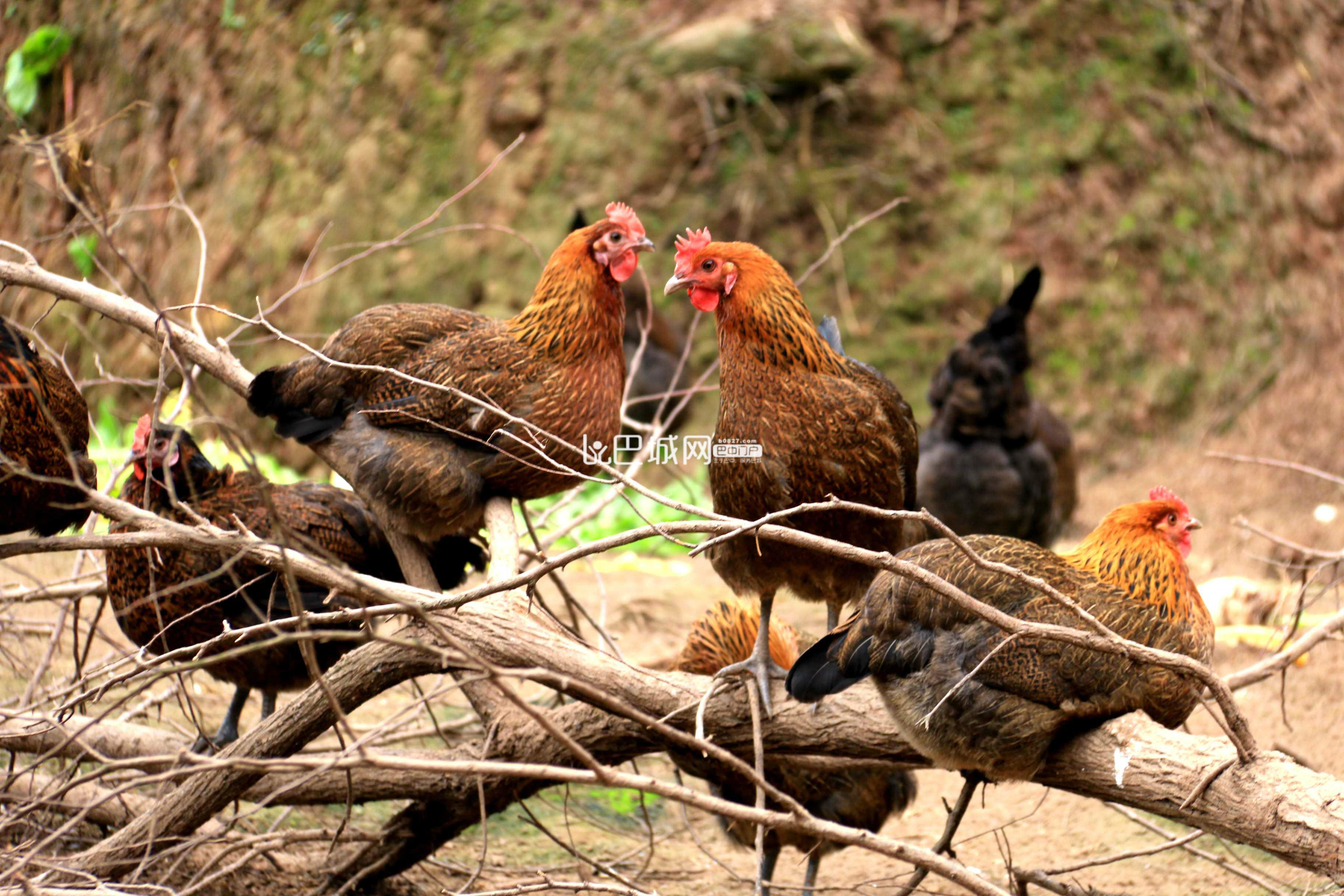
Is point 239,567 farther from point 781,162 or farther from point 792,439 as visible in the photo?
point 781,162

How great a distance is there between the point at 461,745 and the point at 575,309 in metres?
1.29

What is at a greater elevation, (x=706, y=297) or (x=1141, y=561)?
(x=706, y=297)

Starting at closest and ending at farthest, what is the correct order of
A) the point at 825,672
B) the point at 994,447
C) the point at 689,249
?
the point at 825,672, the point at 689,249, the point at 994,447

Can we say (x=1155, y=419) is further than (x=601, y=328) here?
Yes

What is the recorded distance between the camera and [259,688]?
355 centimetres

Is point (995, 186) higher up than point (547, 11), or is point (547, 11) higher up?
point (547, 11)

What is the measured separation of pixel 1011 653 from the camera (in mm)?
2494

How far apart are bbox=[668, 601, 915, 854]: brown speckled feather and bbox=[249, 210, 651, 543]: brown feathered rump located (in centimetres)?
73

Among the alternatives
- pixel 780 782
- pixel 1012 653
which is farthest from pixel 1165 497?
pixel 780 782

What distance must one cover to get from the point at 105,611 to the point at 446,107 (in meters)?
4.50

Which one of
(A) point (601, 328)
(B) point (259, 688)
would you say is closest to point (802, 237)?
(A) point (601, 328)

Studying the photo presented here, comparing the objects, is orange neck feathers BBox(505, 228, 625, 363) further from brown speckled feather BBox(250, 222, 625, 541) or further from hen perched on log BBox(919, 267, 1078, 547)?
hen perched on log BBox(919, 267, 1078, 547)

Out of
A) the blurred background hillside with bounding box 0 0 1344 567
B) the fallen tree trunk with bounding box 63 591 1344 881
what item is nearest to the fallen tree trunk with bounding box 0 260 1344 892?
the fallen tree trunk with bounding box 63 591 1344 881

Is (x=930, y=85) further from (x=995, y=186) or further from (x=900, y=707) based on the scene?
(x=900, y=707)
